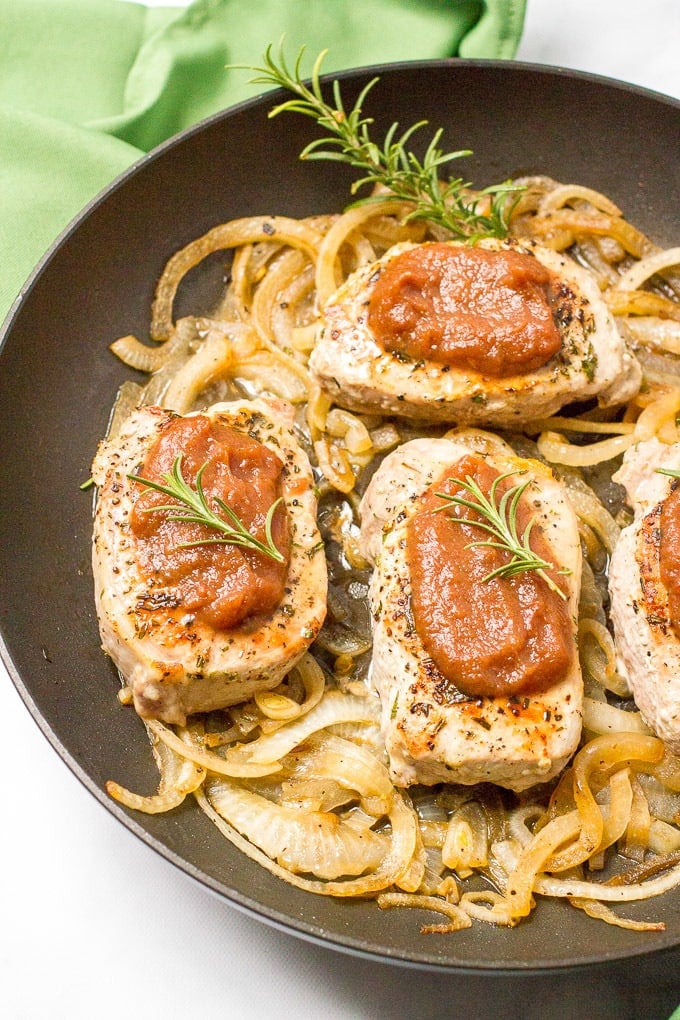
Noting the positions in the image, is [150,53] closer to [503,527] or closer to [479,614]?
[503,527]

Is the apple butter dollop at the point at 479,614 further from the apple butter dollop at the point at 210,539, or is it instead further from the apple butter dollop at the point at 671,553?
the apple butter dollop at the point at 210,539

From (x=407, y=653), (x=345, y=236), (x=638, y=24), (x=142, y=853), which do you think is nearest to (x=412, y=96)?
(x=345, y=236)

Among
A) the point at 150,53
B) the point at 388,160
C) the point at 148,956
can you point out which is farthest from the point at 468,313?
the point at 148,956

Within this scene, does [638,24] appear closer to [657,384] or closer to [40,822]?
[657,384]

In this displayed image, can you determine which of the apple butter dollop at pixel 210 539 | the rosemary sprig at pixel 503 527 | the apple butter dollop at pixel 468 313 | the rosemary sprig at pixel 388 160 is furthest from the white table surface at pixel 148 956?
the rosemary sprig at pixel 388 160

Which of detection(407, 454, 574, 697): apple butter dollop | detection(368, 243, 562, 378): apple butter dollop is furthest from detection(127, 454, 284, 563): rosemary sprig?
detection(368, 243, 562, 378): apple butter dollop

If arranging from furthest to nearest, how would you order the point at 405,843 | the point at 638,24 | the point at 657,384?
the point at 638,24 < the point at 657,384 < the point at 405,843

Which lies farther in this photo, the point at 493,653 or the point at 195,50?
the point at 195,50
